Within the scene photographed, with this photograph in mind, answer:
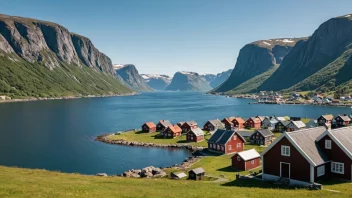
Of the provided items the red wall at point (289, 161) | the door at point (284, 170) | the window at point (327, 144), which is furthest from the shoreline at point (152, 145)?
the window at point (327, 144)

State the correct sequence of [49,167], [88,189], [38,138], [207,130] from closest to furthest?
[88,189]
[49,167]
[38,138]
[207,130]

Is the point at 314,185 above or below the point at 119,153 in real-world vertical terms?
above

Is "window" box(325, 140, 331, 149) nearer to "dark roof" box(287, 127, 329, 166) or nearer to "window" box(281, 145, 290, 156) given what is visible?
"dark roof" box(287, 127, 329, 166)

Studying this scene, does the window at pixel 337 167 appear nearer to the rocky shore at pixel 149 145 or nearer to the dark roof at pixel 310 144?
the dark roof at pixel 310 144

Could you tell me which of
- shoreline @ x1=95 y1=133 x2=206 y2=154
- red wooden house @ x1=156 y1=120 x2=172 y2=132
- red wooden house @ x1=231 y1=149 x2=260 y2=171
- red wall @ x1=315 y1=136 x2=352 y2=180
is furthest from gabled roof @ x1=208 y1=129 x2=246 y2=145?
red wall @ x1=315 y1=136 x2=352 y2=180

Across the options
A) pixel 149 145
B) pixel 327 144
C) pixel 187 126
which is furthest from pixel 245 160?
pixel 187 126

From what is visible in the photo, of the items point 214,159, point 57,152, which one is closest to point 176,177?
point 214,159

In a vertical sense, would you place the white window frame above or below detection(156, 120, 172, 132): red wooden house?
above

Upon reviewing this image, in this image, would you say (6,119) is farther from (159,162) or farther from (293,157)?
(293,157)
